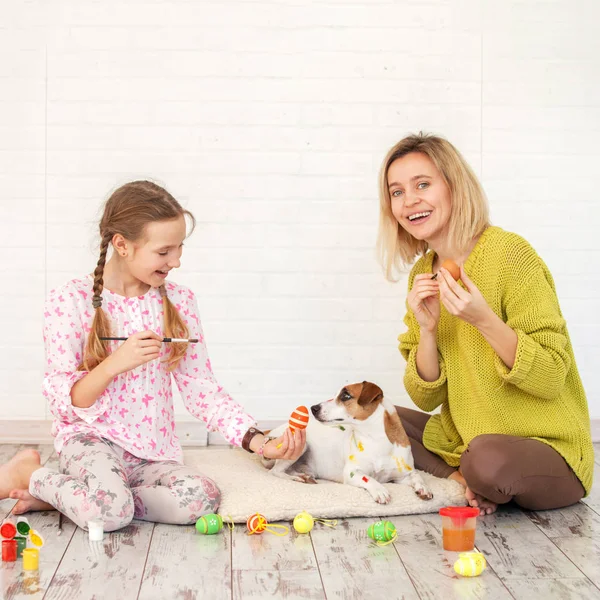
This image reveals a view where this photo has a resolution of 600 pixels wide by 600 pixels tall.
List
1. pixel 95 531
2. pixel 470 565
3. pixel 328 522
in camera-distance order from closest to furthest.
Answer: pixel 470 565 < pixel 95 531 < pixel 328 522

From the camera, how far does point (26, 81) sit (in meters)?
3.60

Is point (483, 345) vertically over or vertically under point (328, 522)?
over

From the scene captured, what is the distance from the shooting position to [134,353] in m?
2.28

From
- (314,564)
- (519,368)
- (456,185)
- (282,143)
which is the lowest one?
(314,564)

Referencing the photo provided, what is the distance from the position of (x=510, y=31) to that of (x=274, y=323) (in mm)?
1583

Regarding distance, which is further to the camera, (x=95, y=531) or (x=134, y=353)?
(x=134, y=353)

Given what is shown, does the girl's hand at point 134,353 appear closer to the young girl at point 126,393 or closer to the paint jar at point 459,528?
the young girl at point 126,393

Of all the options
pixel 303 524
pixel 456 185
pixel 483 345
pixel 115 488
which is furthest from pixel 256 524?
pixel 456 185

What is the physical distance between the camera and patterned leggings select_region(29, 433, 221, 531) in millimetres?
2242

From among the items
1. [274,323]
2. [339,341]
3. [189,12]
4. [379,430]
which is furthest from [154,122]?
[379,430]

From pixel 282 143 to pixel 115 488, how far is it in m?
1.86

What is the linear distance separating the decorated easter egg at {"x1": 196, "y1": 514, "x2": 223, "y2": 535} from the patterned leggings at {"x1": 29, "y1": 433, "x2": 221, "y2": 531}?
0.21 feet

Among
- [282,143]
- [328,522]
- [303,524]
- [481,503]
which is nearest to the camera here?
[303,524]

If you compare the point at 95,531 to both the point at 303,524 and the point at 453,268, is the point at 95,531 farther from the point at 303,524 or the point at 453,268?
the point at 453,268
